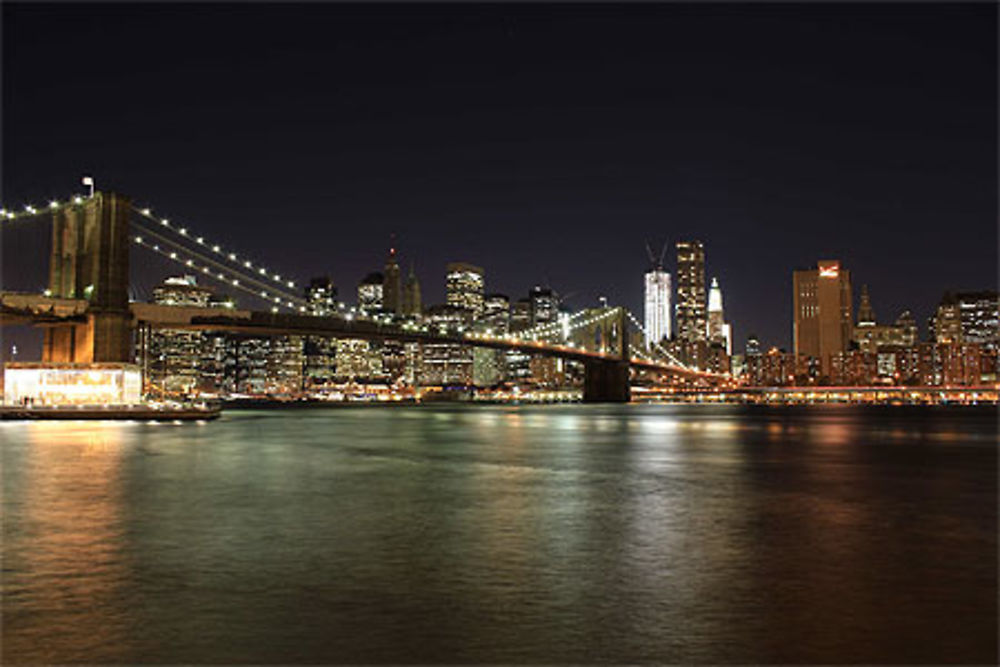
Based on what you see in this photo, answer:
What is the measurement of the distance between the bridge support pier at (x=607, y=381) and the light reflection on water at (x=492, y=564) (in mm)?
83020

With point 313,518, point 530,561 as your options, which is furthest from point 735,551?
point 313,518

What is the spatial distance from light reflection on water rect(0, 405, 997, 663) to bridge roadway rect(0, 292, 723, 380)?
26754 millimetres

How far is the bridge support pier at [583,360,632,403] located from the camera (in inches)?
4267

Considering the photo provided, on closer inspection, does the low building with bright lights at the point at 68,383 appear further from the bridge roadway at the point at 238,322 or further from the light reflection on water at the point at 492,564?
the light reflection on water at the point at 492,564

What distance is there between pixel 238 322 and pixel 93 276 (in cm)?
1330

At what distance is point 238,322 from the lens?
2527 inches

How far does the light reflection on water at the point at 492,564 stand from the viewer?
24.4 feet

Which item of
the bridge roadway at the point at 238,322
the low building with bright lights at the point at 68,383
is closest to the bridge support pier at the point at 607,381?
the bridge roadway at the point at 238,322

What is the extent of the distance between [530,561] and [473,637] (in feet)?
12.1

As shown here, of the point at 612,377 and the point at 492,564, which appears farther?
the point at 612,377

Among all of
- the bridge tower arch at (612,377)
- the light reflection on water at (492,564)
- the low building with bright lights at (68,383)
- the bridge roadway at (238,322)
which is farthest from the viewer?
the bridge tower arch at (612,377)

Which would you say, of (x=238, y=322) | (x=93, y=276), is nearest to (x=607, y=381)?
(x=238, y=322)

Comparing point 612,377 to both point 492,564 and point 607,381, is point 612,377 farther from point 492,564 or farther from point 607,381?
point 492,564

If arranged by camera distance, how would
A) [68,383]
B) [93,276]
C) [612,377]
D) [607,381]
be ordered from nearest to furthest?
[68,383] → [93,276] → [612,377] → [607,381]
